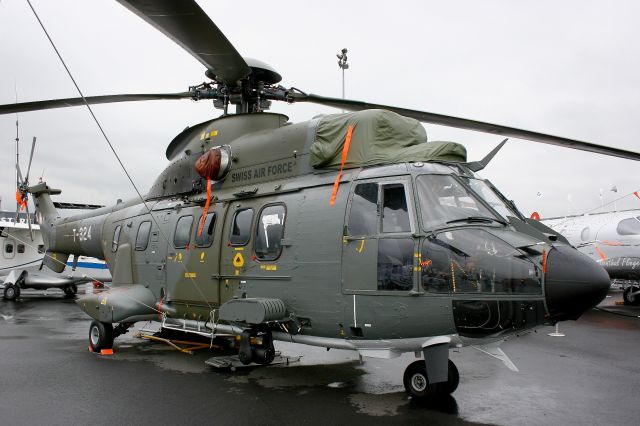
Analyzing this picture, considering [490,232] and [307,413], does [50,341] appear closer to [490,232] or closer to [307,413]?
[307,413]

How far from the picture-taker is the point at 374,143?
6520 millimetres

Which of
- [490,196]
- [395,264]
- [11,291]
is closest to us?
[395,264]

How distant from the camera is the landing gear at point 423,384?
19.7 ft

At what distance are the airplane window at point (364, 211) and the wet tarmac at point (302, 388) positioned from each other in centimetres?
212

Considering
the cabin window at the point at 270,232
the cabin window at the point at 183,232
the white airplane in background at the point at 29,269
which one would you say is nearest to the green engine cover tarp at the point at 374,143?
the cabin window at the point at 270,232

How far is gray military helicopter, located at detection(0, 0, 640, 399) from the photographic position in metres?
5.17

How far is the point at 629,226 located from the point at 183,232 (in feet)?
56.7

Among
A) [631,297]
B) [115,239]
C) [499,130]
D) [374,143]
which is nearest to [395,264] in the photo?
[374,143]

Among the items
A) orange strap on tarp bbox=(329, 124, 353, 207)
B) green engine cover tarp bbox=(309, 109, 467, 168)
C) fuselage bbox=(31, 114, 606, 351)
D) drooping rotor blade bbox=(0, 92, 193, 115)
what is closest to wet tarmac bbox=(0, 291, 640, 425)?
fuselage bbox=(31, 114, 606, 351)

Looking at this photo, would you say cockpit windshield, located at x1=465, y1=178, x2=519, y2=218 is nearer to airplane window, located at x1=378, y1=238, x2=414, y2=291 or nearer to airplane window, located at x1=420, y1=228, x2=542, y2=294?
airplane window, located at x1=420, y1=228, x2=542, y2=294

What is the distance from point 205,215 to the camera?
815cm

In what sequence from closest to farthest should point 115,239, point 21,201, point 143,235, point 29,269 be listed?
point 143,235, point 115,239, point 21,201, point 29,269

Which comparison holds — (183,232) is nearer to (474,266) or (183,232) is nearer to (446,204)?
(446,204)

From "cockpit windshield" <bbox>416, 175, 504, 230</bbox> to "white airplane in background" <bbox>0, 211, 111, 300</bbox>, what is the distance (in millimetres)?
16588
